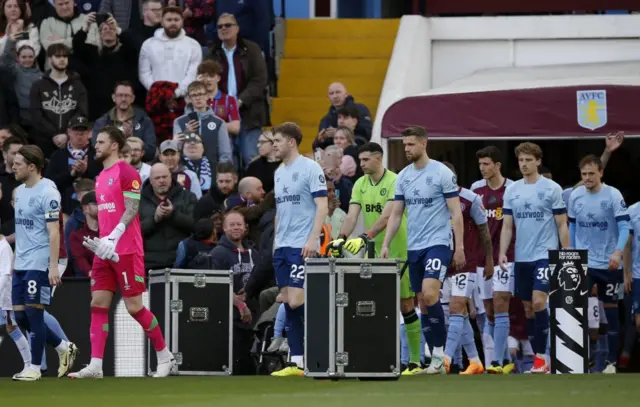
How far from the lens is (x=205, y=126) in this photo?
22.9 meters

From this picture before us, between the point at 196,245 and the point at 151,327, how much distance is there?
3.22 m

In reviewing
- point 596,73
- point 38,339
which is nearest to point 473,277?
point 38,339

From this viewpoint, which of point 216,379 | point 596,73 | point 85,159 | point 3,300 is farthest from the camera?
point 596,73

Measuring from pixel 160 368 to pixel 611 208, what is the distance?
552 centimetres

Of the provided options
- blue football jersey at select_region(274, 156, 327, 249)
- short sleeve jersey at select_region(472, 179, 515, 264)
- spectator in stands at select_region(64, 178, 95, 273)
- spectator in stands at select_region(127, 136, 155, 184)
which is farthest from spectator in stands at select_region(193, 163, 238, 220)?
blue football jersey at select_region(274, 156, 327, 249)

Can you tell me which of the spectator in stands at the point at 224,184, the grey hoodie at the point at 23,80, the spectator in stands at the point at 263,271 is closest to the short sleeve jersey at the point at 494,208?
the spectator in stands at the point at 263,271

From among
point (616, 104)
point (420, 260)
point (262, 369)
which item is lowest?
point (262, 369)

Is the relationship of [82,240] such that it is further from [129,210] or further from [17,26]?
[17,26]

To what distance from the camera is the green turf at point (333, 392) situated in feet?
43.9

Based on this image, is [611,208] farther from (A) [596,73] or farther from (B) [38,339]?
(B) [38,339]

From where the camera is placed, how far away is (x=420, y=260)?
17.4 m

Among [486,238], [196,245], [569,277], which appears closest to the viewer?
[569,277]

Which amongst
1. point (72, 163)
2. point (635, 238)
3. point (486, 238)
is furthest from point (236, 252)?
point (635, 238)

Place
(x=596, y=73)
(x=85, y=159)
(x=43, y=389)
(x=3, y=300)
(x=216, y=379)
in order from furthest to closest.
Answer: (x=596, y=73), (x=85, y=159), (x=3, y=300), (x=216, y=379), (x=43, y=389)
